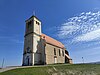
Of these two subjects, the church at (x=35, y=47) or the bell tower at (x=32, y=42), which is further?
the church at (x=35, y=47)

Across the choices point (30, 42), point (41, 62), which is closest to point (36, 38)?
point (30, 42)

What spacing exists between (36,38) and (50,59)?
8.53 m

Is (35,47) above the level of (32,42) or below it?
below

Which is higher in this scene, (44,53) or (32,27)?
(32,27)

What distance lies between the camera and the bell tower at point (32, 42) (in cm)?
3728

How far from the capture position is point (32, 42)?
124ft

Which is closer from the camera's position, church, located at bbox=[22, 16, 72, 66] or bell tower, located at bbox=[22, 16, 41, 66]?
bell tower, located at bbox=[22, 16, 41, 66]

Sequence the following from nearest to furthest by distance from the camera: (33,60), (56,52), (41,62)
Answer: (33,60) → (41,62) → (56,52)

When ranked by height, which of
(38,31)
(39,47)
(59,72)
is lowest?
(59,72)

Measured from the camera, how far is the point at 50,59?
134ft

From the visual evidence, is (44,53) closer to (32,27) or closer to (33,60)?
(33,60)

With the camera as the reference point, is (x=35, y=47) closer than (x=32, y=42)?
No

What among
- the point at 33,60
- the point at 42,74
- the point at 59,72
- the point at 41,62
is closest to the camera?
the point at 42,74

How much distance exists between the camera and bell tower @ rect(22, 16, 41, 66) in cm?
3728
